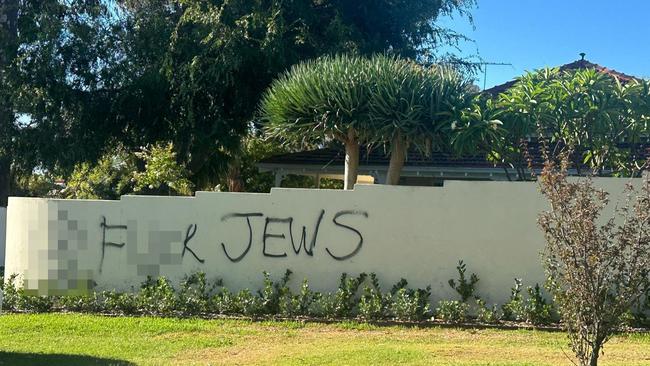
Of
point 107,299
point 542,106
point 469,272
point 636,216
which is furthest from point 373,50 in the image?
point 636,216

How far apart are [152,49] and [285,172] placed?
423cm

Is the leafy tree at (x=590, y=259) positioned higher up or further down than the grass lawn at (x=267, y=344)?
higher up

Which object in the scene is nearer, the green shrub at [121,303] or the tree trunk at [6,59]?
the green shrub at [121,303]

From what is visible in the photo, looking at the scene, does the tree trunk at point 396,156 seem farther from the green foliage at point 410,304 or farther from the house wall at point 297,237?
the green foliage at point 410,304

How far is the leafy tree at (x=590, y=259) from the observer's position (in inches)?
229

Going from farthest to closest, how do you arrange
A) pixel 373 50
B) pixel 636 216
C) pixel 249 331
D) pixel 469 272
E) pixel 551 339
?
1. pixel 373 50
2. pixel 469 272
3. pixel 249 331
4. pixel 551 339
5. pixel 636 216

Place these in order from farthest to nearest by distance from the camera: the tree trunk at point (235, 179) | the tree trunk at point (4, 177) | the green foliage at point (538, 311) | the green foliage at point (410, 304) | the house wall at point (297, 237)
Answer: the tree trunk at point (235, 179), the tree trunk at point (4, 177), the house wall at point (297, 237), the green foliage at point (410, 304), the green foliage at point (538, 311)

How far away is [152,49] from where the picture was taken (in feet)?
54.1

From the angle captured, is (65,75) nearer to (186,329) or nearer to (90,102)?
(90,102)

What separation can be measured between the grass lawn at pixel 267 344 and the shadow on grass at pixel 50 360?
1 centimetres

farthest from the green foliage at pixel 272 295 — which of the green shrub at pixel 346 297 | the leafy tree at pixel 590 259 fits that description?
the leafy tree at pixel 590 259

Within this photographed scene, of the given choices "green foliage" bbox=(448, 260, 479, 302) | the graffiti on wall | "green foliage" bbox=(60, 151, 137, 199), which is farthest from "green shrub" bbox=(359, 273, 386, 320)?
"green foliage" bbox=(60, 151, 137, 199)

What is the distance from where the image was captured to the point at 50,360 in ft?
25.9

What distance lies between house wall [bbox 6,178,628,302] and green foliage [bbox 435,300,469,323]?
0.49 metres
